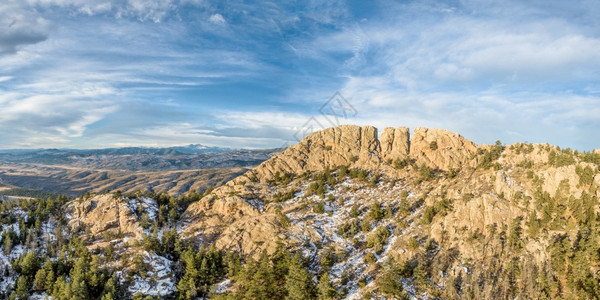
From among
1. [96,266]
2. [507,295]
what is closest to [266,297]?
[96,266]

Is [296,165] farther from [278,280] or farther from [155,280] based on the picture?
[155,280]

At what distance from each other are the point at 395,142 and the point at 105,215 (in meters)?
83.2

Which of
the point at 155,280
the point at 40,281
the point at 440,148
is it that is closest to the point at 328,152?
the point at 440,148

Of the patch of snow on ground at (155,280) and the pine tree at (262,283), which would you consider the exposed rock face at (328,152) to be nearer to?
the patch of snow on ground at (155,280)

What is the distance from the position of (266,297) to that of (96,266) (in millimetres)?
34539

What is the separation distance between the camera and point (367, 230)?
66.4 m

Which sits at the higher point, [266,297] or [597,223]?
[597,223]

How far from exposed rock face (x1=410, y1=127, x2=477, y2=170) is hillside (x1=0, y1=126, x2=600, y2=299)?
41 centimetres

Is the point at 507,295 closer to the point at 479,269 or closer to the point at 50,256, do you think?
the point at 479,269

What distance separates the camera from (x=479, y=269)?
167 ft

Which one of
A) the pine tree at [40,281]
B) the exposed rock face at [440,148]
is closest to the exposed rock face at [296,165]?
the exposed rock face at [440,148]

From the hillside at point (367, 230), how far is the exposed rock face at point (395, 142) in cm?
143

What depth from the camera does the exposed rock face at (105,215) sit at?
72.3 meters

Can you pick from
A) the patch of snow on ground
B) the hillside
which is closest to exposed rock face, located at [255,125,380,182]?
the hillside
